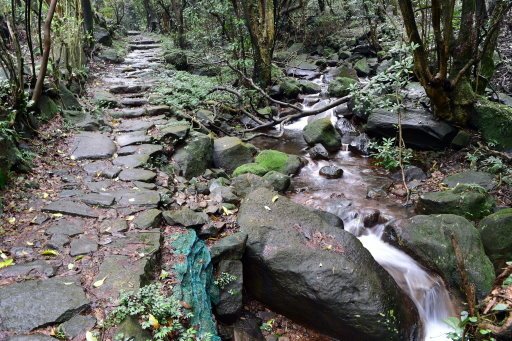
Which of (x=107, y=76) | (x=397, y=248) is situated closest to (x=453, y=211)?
(x=397, y=248)

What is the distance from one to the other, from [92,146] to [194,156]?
Result: 1.70 metres

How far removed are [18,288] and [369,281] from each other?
3397mm

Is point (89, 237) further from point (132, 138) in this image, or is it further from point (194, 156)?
point (132, 138)

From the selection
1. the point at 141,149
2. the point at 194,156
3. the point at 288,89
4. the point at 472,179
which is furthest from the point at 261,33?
the point at 472,179

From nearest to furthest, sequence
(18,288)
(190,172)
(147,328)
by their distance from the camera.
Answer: (147,328)
(18,288)
(190,172)

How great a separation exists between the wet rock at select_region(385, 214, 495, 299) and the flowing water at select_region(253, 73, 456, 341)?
0.15 m

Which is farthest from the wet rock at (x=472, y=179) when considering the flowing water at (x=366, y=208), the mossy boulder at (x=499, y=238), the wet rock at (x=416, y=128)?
the mossy boulder at (x=499, y=238)

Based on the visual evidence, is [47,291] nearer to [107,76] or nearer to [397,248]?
[397,248]

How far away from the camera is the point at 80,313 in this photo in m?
3.03

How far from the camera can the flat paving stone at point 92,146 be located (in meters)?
6.15

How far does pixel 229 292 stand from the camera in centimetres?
411

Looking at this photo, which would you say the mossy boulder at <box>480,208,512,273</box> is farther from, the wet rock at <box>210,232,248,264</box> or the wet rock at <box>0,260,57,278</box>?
the wet rock at <box>0,260,57,278</box>

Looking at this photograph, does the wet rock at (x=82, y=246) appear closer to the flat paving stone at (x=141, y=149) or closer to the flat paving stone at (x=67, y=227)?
the flat paving stone at (x=67, y=227)

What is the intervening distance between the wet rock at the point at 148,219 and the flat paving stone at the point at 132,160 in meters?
1.55
